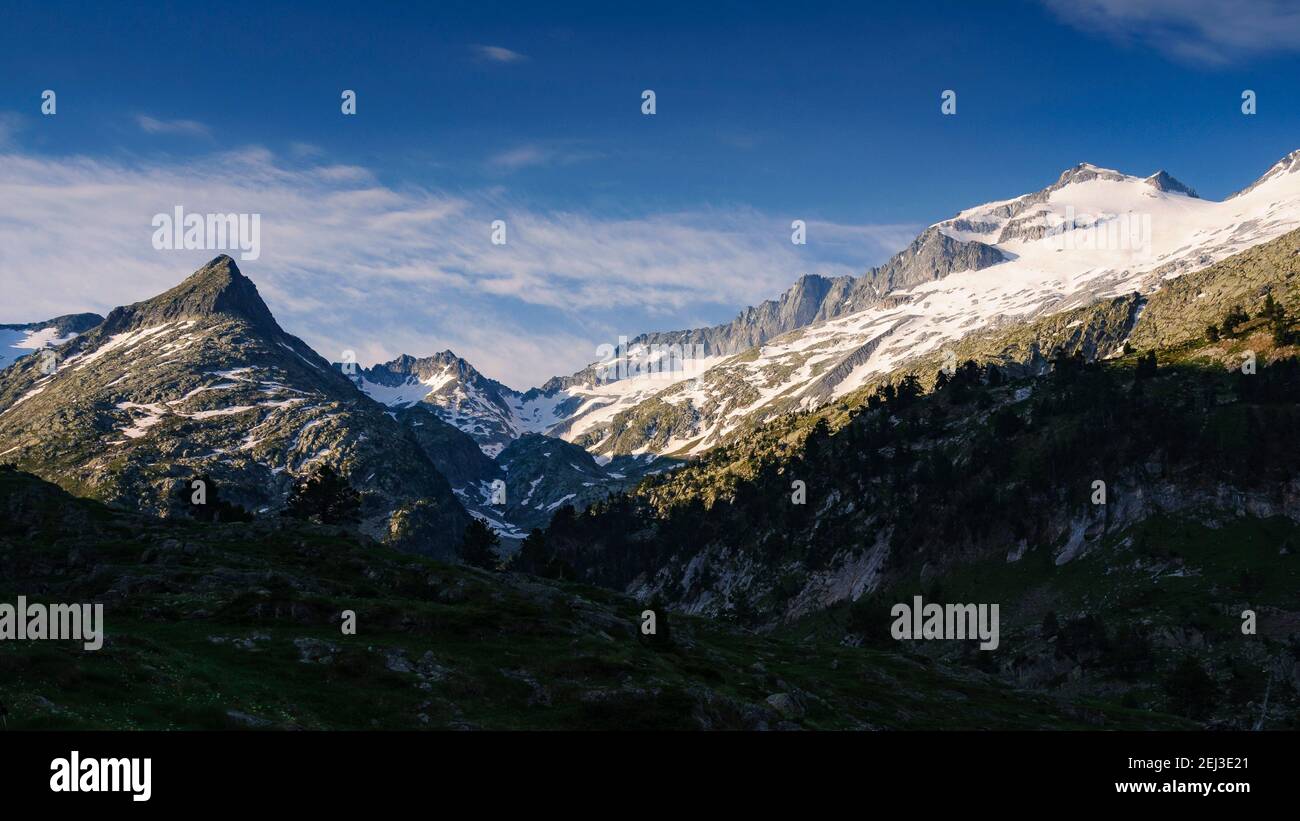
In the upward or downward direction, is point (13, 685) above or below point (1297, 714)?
above

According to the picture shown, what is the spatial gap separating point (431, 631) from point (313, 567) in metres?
32.0

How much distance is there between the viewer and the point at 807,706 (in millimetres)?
69812

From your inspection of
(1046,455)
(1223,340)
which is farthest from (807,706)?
(1223,340)
